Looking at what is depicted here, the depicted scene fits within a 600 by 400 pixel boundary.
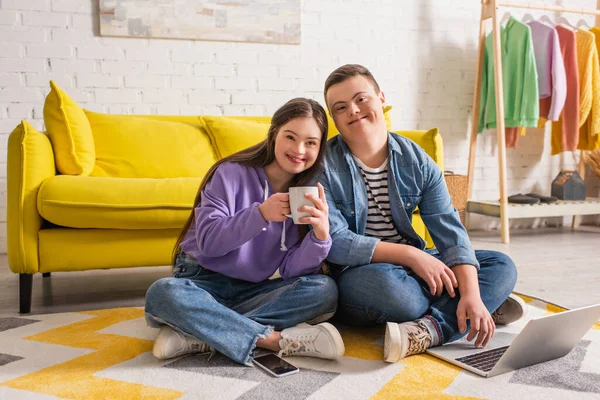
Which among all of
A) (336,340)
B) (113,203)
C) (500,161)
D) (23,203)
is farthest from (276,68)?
(336,340)

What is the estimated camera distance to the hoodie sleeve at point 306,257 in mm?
1444

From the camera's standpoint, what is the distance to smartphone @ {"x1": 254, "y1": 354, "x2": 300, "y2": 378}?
1.27 m

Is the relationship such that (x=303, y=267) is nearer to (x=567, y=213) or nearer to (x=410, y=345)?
(x=410, y=345)

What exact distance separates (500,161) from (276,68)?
144 cm

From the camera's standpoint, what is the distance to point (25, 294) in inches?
74.8

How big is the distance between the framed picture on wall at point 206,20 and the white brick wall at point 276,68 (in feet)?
0.18

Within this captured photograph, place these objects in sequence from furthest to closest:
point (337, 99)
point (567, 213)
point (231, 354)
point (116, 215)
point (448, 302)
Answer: point (567, 213) < point (116, 215) < point (337, 99) < point (448, 302) < point (231, 354)

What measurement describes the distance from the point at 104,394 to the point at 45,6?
100 inches

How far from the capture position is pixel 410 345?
4.50 feet

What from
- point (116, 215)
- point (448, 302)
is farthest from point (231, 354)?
point (116, 215)

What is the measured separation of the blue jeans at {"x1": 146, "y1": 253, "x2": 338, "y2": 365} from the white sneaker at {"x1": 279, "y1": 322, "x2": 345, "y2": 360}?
50 millimetres

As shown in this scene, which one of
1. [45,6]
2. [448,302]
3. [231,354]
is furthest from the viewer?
[45,6]

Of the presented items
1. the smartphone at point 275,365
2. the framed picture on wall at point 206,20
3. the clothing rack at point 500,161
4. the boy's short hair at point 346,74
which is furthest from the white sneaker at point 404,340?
the framed picture on wall at point 206,20

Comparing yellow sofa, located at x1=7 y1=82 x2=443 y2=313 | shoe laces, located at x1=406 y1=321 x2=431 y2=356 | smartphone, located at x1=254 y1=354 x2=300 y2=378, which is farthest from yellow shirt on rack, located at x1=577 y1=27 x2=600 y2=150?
smartphone, located at x1=254 y1=354 x2=300 y2=378
